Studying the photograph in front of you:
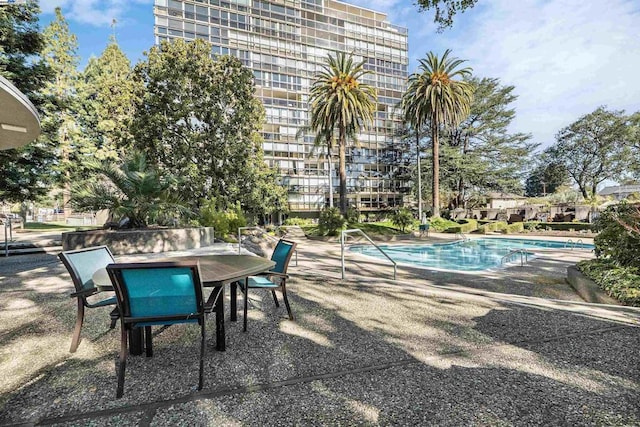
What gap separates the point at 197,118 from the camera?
766 inches

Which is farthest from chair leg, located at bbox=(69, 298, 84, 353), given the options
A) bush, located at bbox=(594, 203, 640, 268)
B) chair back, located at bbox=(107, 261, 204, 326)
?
bush, located at bbox=(594, 203, 640, 268)

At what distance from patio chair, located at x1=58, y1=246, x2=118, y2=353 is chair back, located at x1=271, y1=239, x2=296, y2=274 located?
1.85 m

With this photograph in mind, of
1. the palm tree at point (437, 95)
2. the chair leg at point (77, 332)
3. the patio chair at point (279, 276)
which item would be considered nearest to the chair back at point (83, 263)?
the chair leg at point (77, 332)

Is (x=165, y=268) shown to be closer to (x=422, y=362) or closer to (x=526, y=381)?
(x=422, y=362)

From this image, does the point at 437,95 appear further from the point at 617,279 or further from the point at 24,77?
the point at 24,77

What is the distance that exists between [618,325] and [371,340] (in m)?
2.82

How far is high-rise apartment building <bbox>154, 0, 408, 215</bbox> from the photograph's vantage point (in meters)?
36.6

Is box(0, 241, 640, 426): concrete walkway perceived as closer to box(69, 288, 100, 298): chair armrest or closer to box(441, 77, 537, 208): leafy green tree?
box(69, 288, 100, 298): chair armrest

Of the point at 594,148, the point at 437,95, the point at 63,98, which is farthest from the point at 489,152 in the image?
the point at 63,98

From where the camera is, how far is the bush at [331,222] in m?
20.1

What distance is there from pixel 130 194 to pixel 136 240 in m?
1.85

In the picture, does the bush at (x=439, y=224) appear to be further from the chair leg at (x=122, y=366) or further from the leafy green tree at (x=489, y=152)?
the chair leg at (x=122, y=366)

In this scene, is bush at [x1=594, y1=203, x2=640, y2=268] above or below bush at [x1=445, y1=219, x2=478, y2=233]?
above

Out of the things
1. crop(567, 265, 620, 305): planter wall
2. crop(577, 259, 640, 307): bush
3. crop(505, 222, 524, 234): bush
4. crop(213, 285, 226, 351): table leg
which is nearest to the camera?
crop(213, 285, 226, 351): table leg
